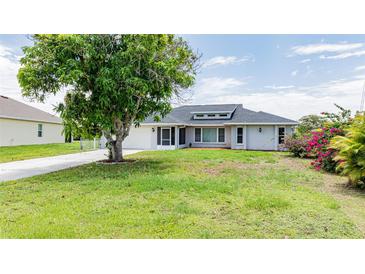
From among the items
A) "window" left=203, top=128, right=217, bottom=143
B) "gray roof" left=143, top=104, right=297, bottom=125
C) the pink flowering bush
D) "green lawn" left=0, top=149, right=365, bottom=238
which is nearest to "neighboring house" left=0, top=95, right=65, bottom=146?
"gray roof" left=143, top=104, right=297, bottom=125

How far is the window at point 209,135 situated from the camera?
22005 millimetres

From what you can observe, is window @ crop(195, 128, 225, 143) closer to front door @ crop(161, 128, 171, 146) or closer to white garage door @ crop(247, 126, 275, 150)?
white garage door @ crop(247, 126, 275, 150)

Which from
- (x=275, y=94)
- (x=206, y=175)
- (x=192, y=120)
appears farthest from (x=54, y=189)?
(x=192, y=120)

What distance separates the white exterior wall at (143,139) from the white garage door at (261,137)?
803 cm

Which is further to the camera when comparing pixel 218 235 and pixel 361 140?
pixel 361 140

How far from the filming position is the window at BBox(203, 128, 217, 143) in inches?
866

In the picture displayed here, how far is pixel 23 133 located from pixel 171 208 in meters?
21.5

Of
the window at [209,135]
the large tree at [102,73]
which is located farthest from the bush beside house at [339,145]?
the window at [209,135]

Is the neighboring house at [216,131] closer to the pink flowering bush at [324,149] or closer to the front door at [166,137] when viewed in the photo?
the front door at [166,137]
